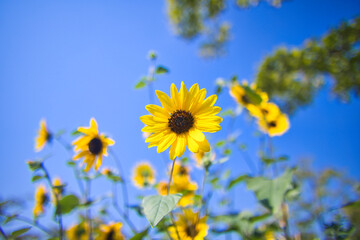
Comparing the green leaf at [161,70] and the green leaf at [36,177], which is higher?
the green leaf at [161,70]

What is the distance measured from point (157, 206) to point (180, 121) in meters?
0.40

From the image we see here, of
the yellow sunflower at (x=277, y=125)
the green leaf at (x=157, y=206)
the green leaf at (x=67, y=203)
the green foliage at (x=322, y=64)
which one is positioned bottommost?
the green leaf at (x=157, y=206)

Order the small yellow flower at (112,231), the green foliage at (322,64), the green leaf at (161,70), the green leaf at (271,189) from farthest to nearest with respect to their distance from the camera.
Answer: the green foliage at (322,64) < the small yellow flower at (112,231) < the green leaf at (161,70) < the green leaf at (271,189)

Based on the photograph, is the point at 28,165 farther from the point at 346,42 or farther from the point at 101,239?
the point at 346,42

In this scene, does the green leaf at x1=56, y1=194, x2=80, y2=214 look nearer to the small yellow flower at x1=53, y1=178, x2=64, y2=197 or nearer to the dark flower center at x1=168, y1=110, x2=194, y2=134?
the small yellow flower at x1=53, y1=178, x2=64, y2=197

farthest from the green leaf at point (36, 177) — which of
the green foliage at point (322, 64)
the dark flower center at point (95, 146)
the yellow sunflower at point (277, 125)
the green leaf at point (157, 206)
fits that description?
the green foliage at point (322, 64)

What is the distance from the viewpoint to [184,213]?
1.20 meters

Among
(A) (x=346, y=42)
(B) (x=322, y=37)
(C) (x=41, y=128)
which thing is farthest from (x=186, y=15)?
(C) (x=41, y=128)

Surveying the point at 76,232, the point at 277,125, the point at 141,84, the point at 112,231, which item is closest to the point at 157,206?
the point at 141,84

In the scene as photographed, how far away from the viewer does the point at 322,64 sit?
7.48 m

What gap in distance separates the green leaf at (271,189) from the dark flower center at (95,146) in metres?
0.92

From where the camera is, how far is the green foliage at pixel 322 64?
676 centimetres

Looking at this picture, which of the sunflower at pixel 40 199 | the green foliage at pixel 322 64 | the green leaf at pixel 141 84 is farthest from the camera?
the green foliage at pixel 322 64

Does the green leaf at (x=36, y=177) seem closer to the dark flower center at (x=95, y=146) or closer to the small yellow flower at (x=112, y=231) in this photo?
the dark flower center at (x=95, y=146)
